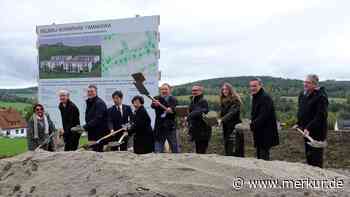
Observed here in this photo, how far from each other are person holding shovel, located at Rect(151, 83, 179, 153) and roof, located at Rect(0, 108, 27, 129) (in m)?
14.0

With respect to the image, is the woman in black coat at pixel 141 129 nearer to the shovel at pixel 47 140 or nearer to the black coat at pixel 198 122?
the black coat at pixel 198 122

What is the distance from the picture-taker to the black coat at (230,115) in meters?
8.08

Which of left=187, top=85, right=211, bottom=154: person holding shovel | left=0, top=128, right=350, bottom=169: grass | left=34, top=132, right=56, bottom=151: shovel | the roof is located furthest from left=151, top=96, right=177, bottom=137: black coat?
the roof

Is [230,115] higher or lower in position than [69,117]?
higher

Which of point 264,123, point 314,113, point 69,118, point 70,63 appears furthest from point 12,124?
point 314,113

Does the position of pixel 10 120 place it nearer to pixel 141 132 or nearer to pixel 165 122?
pixel 165 122

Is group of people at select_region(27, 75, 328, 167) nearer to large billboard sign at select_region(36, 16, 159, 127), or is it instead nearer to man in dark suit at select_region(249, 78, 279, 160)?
man in dark suit at select_region(249, 78, 279, 160)

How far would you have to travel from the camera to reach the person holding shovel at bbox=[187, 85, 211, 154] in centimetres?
853

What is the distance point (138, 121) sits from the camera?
8445 millimetres

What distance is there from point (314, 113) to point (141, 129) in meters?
2.73

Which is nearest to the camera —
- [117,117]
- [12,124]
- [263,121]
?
[263,121]

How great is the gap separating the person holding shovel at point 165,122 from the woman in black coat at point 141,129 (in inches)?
16.0

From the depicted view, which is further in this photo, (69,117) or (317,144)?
(69,117)

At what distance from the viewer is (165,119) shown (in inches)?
352
